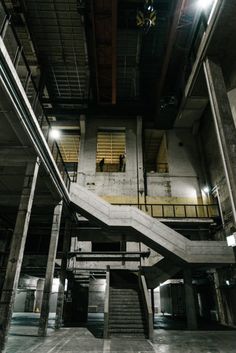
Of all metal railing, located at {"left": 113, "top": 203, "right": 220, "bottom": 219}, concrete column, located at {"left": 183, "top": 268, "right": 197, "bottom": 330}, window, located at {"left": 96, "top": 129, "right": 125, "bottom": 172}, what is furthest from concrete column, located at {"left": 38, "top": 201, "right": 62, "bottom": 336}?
window, located at {"left": 96, "top": 129, "right": 125, "bottom": 172}

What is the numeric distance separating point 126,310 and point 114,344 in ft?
9.78

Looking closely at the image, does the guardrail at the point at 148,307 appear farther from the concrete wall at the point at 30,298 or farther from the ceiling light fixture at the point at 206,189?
the concrete wall at the point at 30,298

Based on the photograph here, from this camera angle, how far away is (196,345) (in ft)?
27.3

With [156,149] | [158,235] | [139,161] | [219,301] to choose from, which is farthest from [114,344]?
[156,149]

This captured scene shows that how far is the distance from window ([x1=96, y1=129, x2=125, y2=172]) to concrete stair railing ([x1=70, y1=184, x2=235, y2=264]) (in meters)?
12.2

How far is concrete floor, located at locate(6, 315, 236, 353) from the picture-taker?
291 inches

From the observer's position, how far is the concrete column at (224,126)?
1011 cm

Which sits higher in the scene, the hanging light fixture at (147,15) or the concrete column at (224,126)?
the hanging light fixture at (147,15)

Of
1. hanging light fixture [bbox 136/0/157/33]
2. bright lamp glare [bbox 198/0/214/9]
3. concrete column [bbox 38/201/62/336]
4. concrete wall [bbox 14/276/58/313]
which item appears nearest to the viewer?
concrete column [bbox 38/201/62/336]

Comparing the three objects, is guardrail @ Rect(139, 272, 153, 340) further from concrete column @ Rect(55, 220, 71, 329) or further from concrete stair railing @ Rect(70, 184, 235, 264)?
concrete column @ Rect(55, 220, 71, 329)

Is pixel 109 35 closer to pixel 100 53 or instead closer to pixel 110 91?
pixel 100 53

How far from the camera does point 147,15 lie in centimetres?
1543

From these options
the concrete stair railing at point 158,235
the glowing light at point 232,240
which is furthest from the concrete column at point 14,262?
the glowing light at point 232,240

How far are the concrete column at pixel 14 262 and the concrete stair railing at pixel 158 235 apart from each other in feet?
16.6
